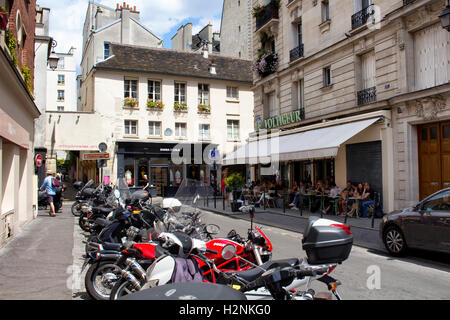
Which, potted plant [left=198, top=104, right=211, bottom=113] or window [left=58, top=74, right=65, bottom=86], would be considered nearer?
potted plant [left=198, top=104, right=211, bottom=113]

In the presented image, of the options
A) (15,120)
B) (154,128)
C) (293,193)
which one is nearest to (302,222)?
(293,193)

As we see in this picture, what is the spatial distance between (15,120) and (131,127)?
62.2ft

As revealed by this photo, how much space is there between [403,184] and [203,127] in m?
20.0

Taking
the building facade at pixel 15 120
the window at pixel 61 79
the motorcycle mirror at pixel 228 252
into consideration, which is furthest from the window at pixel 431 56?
the window at pixel 61 79

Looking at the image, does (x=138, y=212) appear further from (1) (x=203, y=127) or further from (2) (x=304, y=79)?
(1) (x=203, y=127)

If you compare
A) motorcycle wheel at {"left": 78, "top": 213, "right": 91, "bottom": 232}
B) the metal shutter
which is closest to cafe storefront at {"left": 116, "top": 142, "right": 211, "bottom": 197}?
the metal shutter

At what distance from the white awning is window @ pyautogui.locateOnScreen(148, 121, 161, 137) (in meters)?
9.69

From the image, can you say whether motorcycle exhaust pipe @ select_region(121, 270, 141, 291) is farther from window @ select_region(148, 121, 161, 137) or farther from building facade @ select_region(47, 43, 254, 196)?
window @ select_region(148, 121, 161, 137)

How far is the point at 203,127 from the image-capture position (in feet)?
103

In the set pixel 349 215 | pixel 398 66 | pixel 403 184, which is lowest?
pixel 349 215

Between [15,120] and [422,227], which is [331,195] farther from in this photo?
[15,120]

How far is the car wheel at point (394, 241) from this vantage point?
313 inches

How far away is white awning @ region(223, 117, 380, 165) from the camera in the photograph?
14211 mm

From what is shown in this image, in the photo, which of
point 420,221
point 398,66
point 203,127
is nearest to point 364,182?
point 398,66
